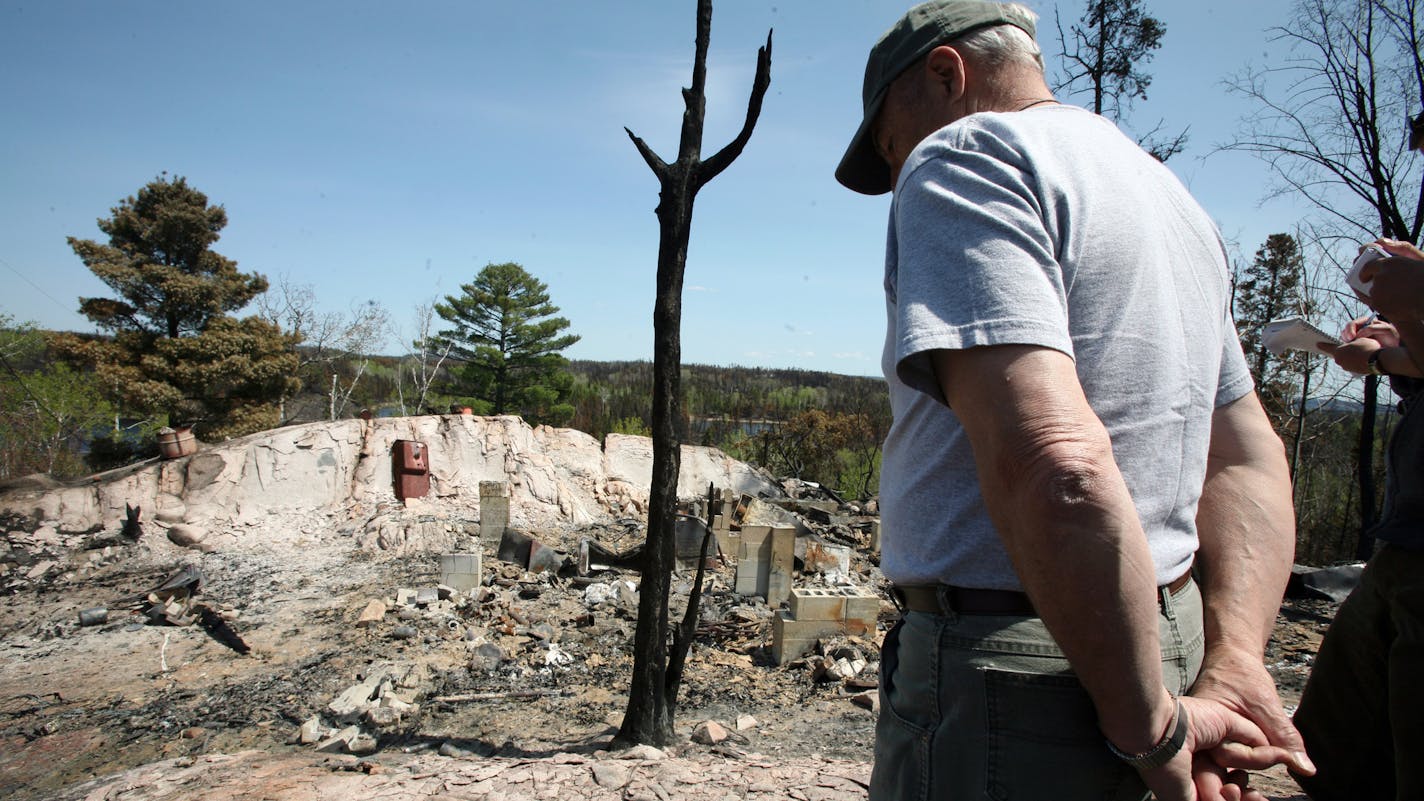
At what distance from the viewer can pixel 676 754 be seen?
174 inches

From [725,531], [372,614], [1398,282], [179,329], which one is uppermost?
[179,329]

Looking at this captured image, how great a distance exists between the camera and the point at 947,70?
1272 mm

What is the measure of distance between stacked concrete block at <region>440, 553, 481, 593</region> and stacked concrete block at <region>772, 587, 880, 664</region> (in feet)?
11.3

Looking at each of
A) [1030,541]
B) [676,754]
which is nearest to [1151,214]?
[1030,541]

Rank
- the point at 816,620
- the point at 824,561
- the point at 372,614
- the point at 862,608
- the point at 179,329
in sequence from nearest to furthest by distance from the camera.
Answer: the point at 816,620 → the point at 862,608 → the point at 372,614 → the point at 824,561 → the point at 179,329

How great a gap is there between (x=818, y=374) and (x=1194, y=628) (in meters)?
70.2

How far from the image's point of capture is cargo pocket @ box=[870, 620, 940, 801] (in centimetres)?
107

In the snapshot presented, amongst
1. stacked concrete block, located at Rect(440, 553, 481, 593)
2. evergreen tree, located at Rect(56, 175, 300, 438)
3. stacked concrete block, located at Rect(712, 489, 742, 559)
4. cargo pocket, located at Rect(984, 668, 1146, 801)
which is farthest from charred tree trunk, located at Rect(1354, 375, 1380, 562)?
evergreen tree, located at Rect(56, 175, 300, 438)

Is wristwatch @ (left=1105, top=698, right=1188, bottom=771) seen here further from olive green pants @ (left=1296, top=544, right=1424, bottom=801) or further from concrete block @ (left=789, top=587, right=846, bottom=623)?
concrete block @ (left=789, top=587, right=846, bottom=623)

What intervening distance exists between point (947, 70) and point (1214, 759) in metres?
1.11

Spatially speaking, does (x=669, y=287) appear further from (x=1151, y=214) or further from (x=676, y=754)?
(x=1151, y=214)

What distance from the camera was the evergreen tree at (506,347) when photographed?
127ft

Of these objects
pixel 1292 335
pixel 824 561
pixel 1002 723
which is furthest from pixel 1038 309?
pixel 824 561

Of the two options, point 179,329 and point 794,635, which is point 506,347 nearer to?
point 179,329
